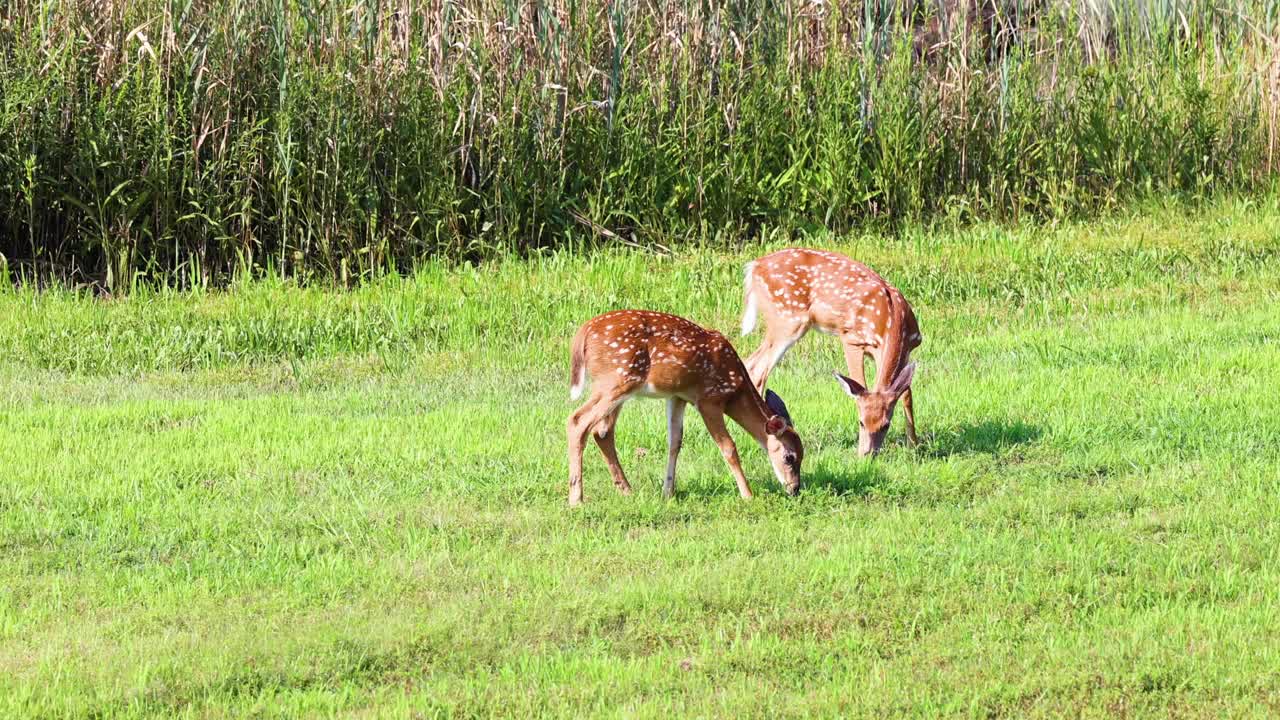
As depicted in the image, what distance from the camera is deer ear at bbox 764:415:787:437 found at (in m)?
7.84

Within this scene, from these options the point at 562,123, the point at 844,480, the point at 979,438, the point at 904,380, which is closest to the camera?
the point at 844,480

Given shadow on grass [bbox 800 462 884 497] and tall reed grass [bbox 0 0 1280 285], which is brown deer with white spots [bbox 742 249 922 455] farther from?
tall reed grass [bbox 0 0 1280 285]

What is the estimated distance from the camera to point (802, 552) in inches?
285

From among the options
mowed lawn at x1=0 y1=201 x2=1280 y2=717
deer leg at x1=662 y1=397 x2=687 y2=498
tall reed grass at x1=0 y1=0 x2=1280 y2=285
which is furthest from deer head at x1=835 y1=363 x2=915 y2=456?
tall reed grass at x1=0 y1=0 x2=1280 y2=285

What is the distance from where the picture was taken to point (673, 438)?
26.1 ft

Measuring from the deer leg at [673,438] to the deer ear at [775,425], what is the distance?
0.40 metres

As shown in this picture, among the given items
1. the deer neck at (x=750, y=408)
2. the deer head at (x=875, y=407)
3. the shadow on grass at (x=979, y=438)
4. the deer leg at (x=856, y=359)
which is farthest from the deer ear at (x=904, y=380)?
the deer leg at (x=856, y=359)

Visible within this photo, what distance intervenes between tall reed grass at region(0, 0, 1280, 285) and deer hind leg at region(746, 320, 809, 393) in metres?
4.68

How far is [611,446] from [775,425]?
0.79 metres

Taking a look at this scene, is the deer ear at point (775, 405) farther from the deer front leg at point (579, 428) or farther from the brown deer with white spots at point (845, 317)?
the deer front leg at point (579, 428)

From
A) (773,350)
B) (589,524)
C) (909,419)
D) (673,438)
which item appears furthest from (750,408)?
(773,350)

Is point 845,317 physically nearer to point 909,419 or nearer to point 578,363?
point 909,419

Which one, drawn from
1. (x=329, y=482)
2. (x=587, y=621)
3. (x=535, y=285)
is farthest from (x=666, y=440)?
(x=535, y=285)

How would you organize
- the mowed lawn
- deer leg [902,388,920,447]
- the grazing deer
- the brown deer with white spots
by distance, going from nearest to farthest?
the mowed lawn
the grazing deer
the brown deer with white spots
deer leg [902,388,920,447]
